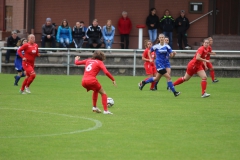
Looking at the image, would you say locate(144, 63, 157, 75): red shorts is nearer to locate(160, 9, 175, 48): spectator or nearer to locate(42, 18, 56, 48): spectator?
locate(160, 9, 175, 48): spectator

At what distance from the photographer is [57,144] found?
414 inches

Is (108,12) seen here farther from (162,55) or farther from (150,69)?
(162,55)

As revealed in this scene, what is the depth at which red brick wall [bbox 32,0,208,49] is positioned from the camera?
104 feet

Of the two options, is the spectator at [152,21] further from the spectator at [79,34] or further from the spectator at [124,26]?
the spectator at [79,34]

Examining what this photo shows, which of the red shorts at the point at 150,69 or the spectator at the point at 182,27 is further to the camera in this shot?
the spectator at the point at 182,27

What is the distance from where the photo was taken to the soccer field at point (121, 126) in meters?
9.95

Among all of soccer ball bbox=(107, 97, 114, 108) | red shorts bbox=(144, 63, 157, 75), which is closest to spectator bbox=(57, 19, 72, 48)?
red shorts bbox=(144, 63, 157, 75)

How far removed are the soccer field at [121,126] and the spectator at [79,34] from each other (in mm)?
8449

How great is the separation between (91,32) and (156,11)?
4115 mm

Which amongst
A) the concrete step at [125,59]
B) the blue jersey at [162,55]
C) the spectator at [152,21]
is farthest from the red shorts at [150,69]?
the spectator at [152,21]

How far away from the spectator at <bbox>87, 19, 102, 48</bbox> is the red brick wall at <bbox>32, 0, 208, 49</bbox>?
106 inches

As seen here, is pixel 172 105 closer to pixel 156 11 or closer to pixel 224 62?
pixel 224 62

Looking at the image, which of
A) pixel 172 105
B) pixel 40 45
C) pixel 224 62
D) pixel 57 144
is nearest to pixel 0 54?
pixel 40 45

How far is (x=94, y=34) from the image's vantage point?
2916cm
